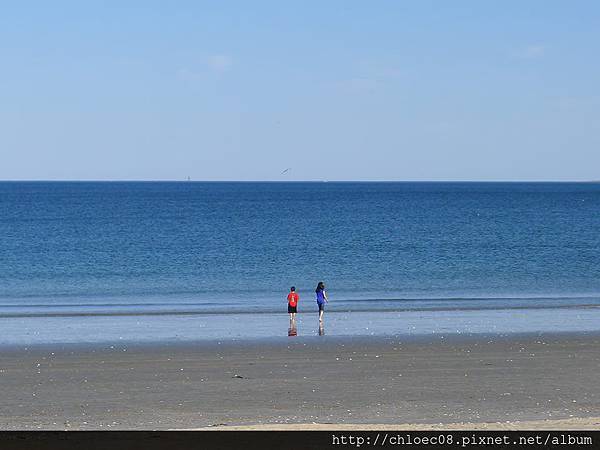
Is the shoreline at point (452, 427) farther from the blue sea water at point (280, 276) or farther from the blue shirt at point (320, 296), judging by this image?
→ the blue shirt at point (320, 296)

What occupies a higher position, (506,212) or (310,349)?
(506,212)

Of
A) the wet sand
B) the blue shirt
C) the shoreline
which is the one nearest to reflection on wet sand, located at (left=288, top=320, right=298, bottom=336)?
the blue shirt

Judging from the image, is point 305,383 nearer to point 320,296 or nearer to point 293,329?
point 293,329

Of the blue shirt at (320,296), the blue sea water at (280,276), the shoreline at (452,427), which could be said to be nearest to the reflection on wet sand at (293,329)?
the blue sea water at (280,276)

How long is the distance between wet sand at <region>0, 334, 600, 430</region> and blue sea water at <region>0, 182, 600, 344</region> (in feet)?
11.2

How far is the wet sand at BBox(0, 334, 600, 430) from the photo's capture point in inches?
615

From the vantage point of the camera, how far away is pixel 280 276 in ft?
173

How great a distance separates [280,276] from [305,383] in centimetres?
3397

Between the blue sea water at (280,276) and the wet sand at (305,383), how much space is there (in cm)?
Result: 340

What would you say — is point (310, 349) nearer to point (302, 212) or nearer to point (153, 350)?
point (153, 350)

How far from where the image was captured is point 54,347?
24.1 m

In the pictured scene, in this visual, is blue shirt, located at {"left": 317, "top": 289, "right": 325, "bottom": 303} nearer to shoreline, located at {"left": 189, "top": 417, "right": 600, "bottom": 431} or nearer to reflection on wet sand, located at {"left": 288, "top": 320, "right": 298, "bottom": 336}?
reflection on wet sand, located at {"left": 288, "top": 320, "right": 298, "bottom": 336}

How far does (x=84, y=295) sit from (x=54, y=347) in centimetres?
1897
